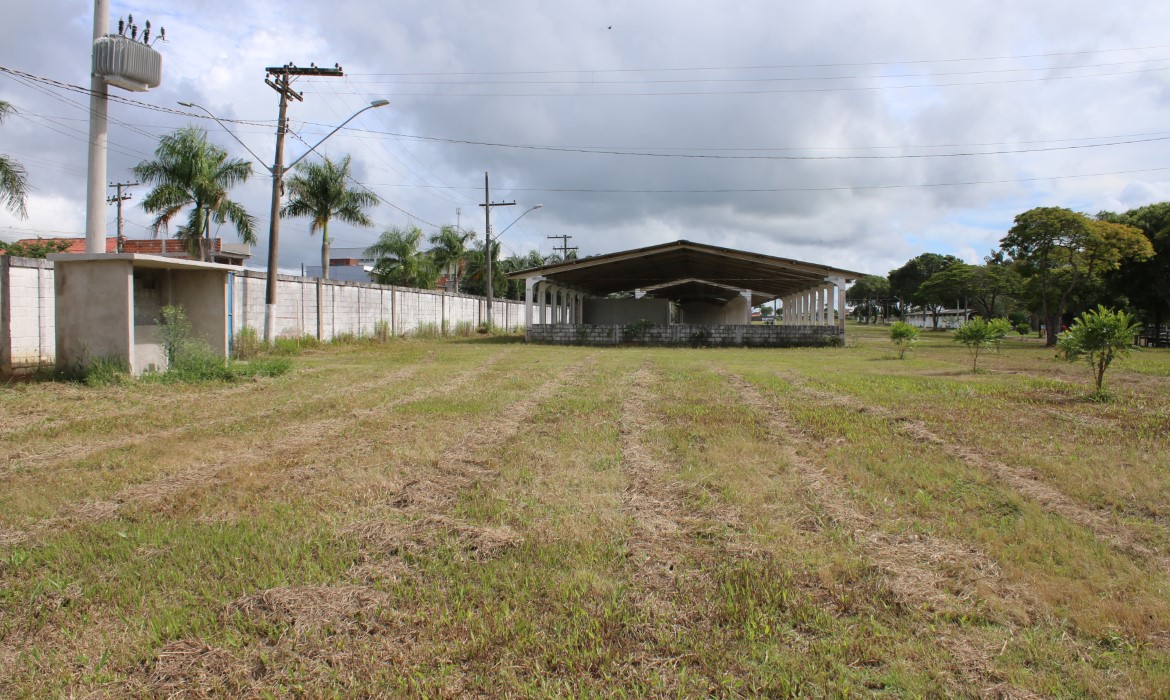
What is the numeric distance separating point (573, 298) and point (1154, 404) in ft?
102

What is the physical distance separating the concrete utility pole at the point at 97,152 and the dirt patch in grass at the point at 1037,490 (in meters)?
13.9

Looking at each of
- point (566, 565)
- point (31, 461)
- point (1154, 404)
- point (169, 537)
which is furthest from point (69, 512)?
point (1154, 404)

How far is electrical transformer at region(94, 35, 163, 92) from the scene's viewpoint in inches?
469

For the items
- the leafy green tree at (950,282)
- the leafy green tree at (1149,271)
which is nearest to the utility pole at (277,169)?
the leafy green tree at (1149,271)

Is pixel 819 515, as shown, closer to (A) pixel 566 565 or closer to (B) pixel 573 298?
(A) pixel 566 565

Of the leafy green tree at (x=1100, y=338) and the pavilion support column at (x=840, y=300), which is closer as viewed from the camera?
the leafy green tree at (x=1100, y=338)

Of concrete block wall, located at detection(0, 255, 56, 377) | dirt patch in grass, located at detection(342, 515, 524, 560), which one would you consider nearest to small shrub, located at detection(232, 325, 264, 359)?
concrete block wall, located at detection(0, 255, 56, 377)

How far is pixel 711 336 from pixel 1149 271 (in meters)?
24.4

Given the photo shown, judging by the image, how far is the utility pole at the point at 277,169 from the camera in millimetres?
16406

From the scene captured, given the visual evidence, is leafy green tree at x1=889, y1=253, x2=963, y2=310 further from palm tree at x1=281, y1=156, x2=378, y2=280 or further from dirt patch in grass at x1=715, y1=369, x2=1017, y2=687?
dirt patch in grass at x1=715, y1=369, x2=1017, y2=687

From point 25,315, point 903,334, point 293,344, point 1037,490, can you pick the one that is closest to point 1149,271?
point 903,334

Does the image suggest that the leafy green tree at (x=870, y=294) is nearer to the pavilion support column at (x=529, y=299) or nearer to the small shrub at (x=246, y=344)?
the pavilion support column at (x=529, y=299)

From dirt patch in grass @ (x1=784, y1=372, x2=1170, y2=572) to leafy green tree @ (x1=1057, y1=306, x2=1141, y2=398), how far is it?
14.3 ft

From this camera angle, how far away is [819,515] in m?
4.25
